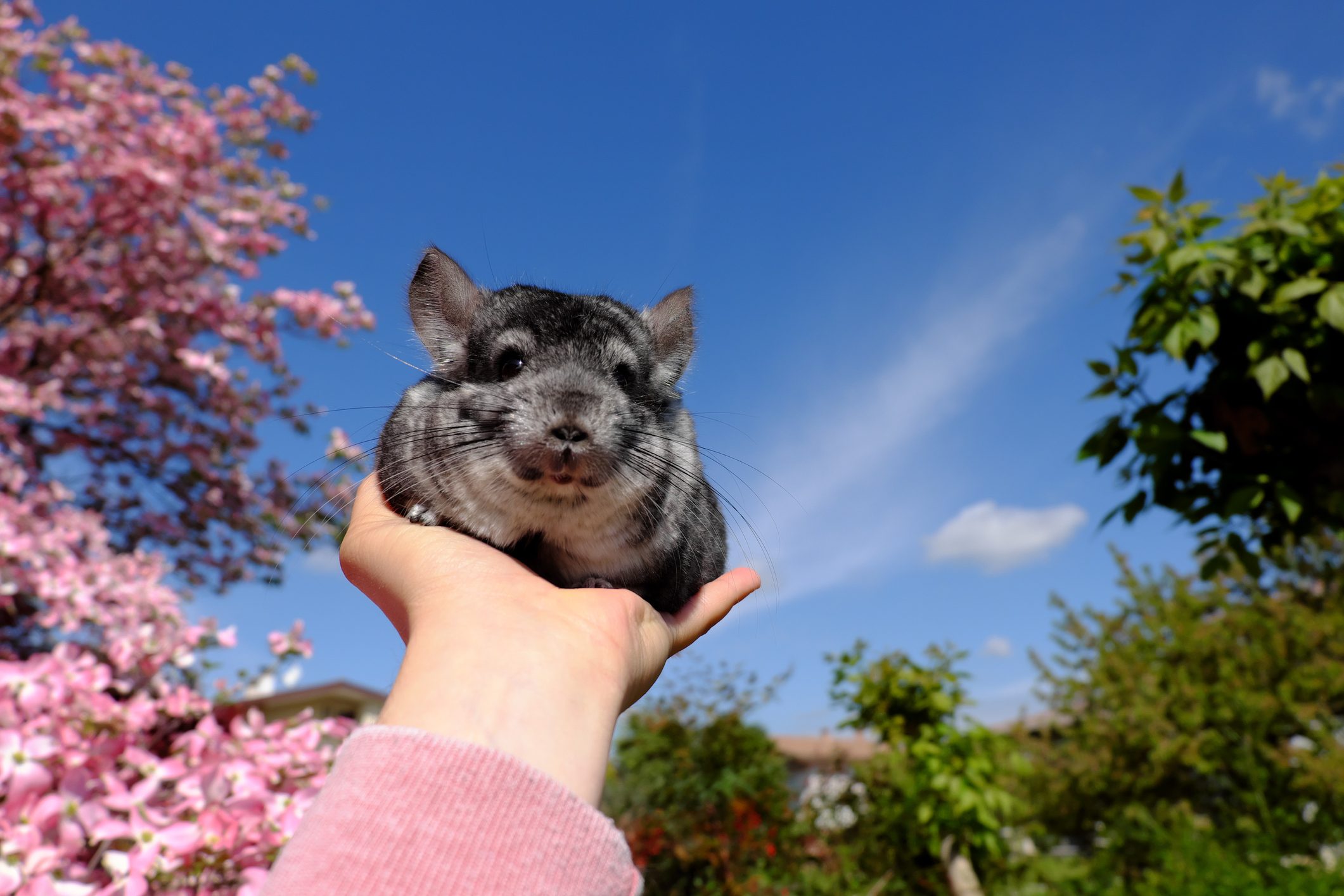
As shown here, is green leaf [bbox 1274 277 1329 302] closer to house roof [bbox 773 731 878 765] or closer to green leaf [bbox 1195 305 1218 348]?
green leaf [bbox 1195 305 1218 348]

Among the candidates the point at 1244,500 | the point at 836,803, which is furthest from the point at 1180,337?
the point at 836,803

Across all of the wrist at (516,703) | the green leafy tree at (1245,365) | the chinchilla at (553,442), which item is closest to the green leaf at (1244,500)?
the green leafy tree at (1245,365)

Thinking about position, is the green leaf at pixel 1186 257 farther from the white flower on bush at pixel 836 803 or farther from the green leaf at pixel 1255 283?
the white flower on bush at pixel 836 803

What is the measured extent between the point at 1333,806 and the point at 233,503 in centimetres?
1687

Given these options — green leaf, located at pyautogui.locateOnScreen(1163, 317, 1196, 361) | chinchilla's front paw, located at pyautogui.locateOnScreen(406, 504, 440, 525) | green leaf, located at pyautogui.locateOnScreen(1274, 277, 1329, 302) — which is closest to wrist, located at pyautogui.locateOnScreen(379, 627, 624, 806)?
chinchilla's front paw, located at pyautogui.locateOnScreen(406, 504, 440, 525)

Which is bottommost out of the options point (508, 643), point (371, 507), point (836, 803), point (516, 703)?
point (516, 703)

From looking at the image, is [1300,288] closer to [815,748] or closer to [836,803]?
[836,803]

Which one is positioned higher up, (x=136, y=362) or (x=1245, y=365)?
(x=136, y=362)

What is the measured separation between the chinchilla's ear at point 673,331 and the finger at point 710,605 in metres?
0.76

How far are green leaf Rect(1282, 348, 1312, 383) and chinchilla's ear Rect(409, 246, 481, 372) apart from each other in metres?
4.27

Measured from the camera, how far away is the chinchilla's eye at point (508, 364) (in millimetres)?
2805

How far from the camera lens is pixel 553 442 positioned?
246cm

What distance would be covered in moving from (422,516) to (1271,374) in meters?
4.49

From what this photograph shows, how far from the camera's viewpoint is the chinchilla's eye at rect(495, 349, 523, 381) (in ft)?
9.20
